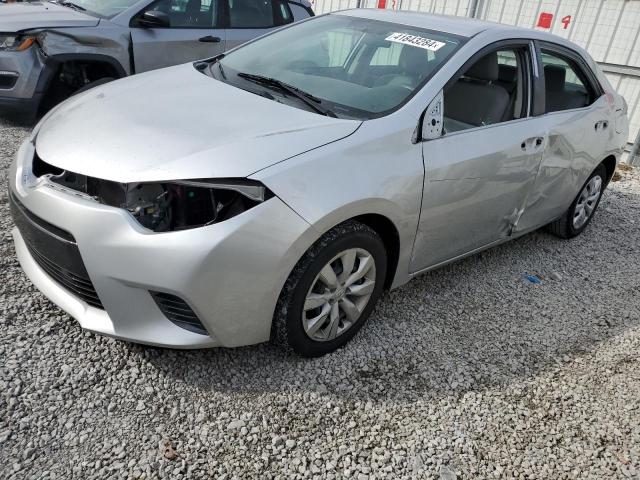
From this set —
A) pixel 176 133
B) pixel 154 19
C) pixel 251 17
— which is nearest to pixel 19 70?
pixel 154 19

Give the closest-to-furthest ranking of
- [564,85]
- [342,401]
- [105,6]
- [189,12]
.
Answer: [342,401] < [564,85] < [105,6] < [189,12]

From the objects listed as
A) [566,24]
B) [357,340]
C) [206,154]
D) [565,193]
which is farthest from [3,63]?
[566,24]

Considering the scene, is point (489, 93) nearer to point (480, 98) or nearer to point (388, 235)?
point (480, 98)

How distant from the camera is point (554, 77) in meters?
3.91

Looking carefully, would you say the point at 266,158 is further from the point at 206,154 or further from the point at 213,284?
the point at 213,284

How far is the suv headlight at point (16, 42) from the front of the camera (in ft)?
16.9

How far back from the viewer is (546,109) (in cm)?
367

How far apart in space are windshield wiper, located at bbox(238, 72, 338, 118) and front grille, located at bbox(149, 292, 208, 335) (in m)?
1.16

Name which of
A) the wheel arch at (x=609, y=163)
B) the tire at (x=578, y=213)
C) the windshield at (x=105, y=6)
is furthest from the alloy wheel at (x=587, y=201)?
the windshield at (x=105, y=6)

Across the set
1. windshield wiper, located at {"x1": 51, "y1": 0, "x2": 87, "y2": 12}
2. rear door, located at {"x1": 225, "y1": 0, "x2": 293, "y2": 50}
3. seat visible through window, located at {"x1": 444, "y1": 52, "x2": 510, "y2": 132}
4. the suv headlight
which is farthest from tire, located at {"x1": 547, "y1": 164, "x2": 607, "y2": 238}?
windshield wiper, located at {"x1": 51, "y1": 0, "x2": 87, "y2": 12}

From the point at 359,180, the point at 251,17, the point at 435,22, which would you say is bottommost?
the point at 251,17

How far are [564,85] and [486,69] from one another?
107cm

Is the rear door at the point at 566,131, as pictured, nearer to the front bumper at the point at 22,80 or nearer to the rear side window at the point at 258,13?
the rear side window at the point at 258,13

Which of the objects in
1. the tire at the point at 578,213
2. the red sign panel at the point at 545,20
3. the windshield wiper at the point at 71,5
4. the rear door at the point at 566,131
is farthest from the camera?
the red sign panel at the point at 545,20
